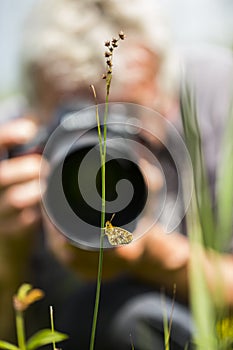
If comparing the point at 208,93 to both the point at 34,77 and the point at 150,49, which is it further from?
the point at 34,77

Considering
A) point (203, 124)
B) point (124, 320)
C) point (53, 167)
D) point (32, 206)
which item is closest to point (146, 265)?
point (124, 320)

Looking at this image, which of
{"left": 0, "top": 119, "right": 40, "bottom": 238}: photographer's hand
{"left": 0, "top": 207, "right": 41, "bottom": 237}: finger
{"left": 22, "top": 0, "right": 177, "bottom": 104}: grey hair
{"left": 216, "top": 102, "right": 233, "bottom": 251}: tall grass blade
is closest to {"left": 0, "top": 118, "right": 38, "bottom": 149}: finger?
{"left": 0, "top": 119, "right": 40, "bottom": 238}: photographer's hand

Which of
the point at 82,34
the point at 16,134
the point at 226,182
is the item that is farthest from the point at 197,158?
the point at 82,34

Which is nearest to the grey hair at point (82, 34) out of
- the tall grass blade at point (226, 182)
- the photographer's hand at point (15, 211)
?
the photographer's hand at point (15, 211)

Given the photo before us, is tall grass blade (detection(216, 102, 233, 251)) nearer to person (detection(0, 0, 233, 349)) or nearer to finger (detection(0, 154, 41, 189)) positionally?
person (detection(0, 0, 233, 349))

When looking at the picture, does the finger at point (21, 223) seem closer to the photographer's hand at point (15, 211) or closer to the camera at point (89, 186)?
the photographer's hand at point (15, 211)
